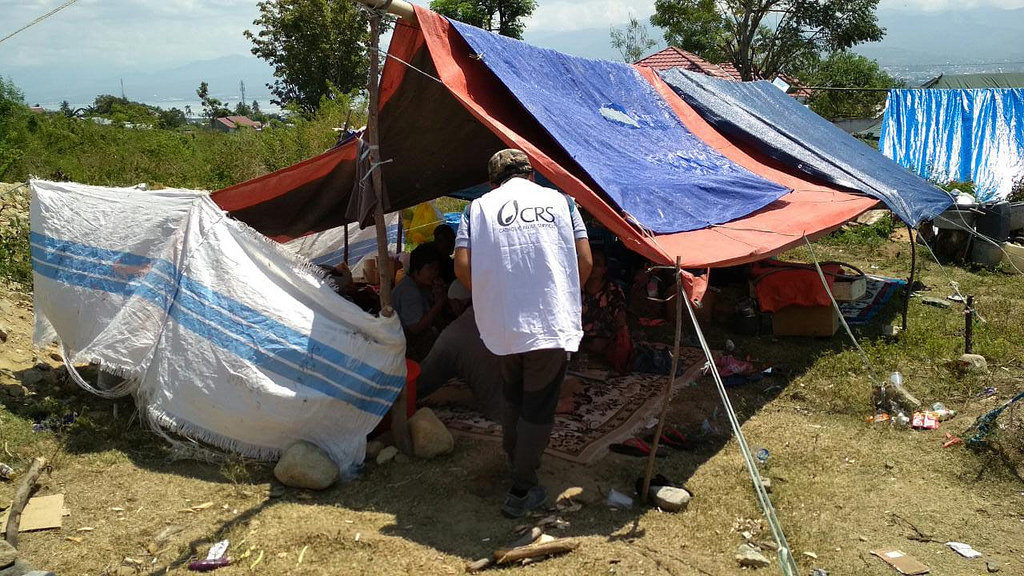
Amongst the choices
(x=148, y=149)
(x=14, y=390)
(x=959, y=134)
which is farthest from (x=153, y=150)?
(x=959, y=134)

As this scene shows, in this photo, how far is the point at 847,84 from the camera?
24953mm

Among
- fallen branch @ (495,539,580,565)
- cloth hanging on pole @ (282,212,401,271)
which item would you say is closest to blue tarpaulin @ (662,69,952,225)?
cloth hanging on pole @ (282,212,401,271)

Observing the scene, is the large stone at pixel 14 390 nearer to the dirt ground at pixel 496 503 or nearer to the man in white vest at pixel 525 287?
the dirt ground at pixel 496 503

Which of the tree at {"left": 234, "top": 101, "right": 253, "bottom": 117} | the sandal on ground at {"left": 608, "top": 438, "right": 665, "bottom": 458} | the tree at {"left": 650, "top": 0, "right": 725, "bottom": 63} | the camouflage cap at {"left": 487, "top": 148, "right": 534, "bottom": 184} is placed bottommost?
the sandal on ground at {"left": 608, "top": 438, "right": 665, "bottom": 458}

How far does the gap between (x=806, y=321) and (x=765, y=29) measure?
18.9 meters

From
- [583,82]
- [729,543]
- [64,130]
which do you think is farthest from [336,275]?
[64,130]

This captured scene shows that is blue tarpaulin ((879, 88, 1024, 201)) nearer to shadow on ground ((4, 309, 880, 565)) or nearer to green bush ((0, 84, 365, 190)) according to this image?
shadow on ground ((4, 309, 880, 565))

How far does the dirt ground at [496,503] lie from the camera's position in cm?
292

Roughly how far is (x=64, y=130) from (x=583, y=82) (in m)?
12.2

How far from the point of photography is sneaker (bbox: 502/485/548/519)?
10.4 ft

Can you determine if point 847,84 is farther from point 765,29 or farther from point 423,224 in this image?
point 423,224

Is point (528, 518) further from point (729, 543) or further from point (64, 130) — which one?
point (64, 130)

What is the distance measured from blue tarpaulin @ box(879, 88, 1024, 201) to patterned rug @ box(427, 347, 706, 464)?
8.13 m

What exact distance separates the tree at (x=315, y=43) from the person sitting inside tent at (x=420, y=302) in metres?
15.1
